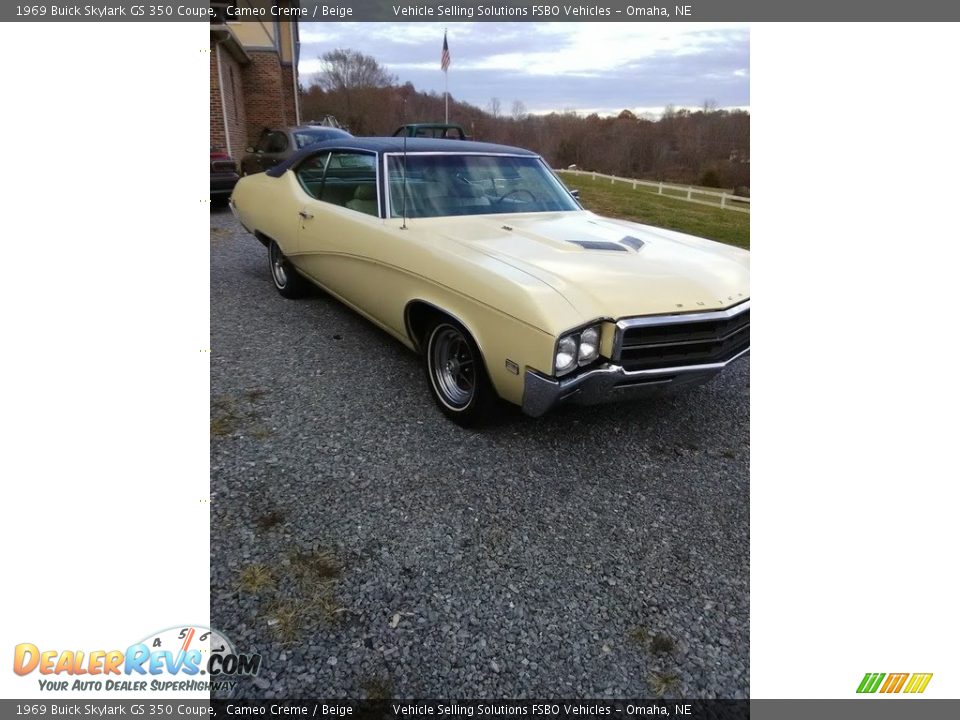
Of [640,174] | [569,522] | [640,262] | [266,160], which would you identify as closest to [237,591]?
[569,522]

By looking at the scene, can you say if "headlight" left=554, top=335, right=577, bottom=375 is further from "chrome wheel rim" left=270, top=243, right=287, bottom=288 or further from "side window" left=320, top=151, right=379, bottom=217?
"chrome wheel rim" left=270, top=243, right=287, bottom=288

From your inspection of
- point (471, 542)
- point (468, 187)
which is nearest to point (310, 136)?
point (468, 187)

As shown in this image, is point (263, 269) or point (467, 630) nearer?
point (467, 630)

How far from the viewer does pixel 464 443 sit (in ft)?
9.45

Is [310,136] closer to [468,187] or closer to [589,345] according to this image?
[468,187]

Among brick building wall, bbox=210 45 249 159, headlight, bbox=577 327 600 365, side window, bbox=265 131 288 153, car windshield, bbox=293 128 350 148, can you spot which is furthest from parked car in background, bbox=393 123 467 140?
brick building wall, bbox=210 45 249 159

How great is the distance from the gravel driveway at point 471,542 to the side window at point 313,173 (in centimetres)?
157

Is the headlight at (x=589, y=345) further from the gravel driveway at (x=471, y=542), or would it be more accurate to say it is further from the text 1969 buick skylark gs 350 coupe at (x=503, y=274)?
the gravel driveway at (x=471, y=542)

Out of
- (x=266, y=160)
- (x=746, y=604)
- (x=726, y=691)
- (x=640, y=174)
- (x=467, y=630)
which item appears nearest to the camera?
(x=726, y=691)

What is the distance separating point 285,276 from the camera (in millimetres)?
5016

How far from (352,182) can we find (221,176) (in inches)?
238

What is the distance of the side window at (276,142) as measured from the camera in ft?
31.4

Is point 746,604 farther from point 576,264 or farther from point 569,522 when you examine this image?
point 576,264

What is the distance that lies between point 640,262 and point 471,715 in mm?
2111
